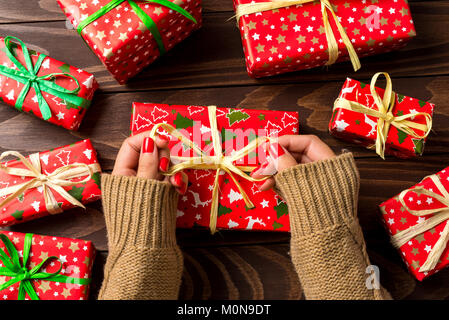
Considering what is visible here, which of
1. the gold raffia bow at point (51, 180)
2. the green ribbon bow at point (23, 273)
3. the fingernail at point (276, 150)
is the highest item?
the fingernail at point (276, 150)

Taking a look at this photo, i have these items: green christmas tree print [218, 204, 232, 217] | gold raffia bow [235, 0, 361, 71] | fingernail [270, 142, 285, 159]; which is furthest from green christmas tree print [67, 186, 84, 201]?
gold raffia bow [235, 0, 361, 71]

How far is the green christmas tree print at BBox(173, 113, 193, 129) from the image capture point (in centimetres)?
99

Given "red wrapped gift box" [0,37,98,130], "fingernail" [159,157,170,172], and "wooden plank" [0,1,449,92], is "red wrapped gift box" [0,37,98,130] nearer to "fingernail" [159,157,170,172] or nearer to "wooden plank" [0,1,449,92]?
"wooden plank" [0,1,449,92]

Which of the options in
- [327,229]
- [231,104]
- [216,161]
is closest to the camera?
[327,229]

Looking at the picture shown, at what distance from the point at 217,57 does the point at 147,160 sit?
43 cm

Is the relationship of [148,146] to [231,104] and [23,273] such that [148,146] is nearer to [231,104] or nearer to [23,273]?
[231,104]

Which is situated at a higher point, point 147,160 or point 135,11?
point 135,11

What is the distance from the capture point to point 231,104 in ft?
3.66

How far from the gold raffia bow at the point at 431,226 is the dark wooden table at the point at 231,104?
11cm

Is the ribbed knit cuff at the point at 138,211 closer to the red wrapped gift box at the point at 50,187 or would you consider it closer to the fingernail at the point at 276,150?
the red wrapped gift box at the point at 50,187

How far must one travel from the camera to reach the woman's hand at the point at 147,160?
884 millimetres

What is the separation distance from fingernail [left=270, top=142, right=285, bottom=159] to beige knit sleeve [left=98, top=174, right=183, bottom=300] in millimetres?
268

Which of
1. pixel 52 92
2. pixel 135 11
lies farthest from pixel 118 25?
pixel 52 92

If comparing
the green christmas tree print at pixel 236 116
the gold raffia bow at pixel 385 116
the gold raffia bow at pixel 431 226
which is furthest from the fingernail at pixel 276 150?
the gold raffia bow at pixel 431 226
